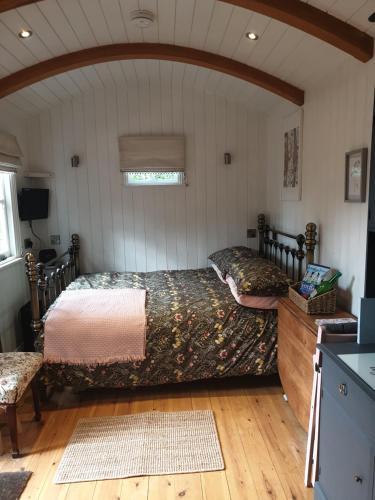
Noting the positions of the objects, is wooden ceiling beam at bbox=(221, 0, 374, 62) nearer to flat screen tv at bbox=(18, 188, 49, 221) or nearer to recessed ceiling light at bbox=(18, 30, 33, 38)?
recessed ceiling light at bbox=(18, 30, 33, 38)

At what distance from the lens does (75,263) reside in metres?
3.87

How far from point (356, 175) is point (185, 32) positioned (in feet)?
5.00

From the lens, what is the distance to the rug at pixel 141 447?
78.6 inches

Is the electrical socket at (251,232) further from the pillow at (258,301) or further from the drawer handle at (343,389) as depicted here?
the drawer handle at (343,389)

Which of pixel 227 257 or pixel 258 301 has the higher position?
pixel 227 257

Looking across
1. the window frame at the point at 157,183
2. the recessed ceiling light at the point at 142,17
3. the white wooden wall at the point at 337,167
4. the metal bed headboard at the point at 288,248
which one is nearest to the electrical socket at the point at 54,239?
the window frame at the point at 157,183

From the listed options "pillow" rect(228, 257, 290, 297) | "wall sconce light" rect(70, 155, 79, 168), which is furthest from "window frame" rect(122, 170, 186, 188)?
"pillow" rect(228, 257, 290, 297)

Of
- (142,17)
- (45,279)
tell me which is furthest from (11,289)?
(142,17)

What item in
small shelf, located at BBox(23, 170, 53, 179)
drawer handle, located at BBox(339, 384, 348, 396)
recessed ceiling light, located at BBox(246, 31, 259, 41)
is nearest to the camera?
drawer handle, located at BBox(339, 384, 348, 396)

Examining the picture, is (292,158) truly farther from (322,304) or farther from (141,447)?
(141,447)

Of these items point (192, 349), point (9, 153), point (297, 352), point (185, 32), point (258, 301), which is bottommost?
point (192, 349)

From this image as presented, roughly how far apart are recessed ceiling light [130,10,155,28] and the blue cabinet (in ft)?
7.19

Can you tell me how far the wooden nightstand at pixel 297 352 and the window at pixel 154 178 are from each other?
1.91 m

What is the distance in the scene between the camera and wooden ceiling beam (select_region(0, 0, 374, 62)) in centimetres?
183
